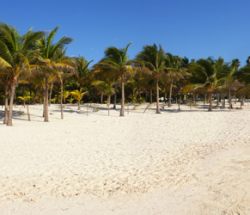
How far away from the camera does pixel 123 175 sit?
8.25 meters

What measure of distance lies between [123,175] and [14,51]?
44.0ft

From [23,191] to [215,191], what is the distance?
14.6 feet

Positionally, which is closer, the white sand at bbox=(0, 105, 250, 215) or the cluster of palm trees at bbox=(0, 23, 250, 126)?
the white sand at bbox=(0, 105, 250, 215)

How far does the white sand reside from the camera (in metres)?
6.13

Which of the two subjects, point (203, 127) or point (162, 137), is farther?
point (203, 127)

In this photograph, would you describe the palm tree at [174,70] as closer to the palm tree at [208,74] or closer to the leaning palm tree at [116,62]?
the palm tree at [208,74]

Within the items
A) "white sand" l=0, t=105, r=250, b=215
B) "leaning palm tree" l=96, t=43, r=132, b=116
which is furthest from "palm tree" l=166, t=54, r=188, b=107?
"white sand" l=0, t=105, r=250, b=215

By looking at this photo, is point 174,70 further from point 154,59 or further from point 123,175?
point 123,175

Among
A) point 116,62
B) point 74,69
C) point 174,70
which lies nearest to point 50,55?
point 74,69

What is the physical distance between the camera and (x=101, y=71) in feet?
95.3

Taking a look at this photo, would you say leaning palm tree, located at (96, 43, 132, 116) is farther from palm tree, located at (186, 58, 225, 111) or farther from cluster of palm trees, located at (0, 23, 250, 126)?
palm tree, located at (186, 58, 225, 111)

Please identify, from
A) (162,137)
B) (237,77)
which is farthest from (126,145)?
(237,77)

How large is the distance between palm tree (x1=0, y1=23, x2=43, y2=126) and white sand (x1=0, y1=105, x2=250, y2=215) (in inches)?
213

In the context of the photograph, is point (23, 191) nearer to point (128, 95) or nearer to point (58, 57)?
point (58, 57)
